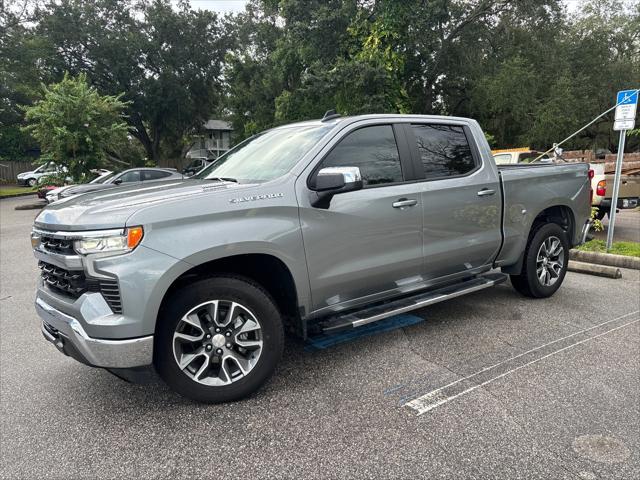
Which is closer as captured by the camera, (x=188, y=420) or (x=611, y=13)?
(x=188, y=420)

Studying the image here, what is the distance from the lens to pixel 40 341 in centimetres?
438

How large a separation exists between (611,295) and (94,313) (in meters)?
5.56

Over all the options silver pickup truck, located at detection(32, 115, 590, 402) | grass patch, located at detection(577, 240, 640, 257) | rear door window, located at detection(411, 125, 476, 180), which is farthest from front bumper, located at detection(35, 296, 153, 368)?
grass patch, located at detection(577, 240, 640, 257)

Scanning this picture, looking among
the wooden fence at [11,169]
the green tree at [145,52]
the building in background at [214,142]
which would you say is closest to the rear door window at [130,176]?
the green tree at [145,52]

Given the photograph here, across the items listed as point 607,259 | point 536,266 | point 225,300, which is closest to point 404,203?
point 225,300

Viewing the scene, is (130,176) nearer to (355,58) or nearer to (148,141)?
(355,58)

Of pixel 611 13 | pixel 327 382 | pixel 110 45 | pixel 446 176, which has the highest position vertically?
pixel 110 45

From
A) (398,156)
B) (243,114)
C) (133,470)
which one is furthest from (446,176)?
(243,114)

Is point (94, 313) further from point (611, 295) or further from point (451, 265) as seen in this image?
point (611, 295)

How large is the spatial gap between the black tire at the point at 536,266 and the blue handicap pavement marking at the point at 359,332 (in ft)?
4.39

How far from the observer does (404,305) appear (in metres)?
3.78

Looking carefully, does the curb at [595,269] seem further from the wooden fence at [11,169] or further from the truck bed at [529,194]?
the wooden fence at [11,169]

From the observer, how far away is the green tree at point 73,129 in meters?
17.5

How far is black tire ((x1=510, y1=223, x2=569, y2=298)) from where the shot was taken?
4.94 meters
